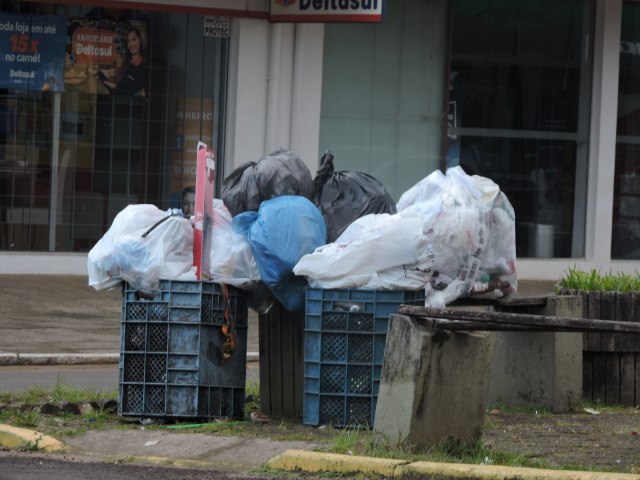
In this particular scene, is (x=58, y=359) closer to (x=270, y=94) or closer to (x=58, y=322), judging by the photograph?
(x=58, y=322)

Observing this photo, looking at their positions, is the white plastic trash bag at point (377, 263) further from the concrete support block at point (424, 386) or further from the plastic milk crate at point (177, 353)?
the concrete support block at point (424, 386)

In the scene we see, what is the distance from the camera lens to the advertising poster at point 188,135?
1905 cm

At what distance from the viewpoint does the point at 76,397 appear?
867cm

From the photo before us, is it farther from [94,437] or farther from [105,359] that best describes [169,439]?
[105,359]

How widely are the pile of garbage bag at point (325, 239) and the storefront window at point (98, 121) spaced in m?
10.5

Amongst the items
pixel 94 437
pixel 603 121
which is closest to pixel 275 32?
pixel 603 121

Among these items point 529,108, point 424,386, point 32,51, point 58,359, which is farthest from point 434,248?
point 529,108

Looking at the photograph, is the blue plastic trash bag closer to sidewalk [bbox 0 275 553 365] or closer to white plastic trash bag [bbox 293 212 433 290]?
white plastic trash bag [bbox 293 212 433 290]

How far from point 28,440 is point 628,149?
1555 centimetres

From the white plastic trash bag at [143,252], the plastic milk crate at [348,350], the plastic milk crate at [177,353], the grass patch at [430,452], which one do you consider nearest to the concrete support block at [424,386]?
the grass patch at [430,452]

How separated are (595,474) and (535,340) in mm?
2929

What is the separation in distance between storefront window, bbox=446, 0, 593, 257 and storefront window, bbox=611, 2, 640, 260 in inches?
22.7

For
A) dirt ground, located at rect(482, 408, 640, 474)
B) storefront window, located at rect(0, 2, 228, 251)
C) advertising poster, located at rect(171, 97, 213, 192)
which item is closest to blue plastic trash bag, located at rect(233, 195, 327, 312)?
dirt ground, located at rect(482, 408, 640, 474)

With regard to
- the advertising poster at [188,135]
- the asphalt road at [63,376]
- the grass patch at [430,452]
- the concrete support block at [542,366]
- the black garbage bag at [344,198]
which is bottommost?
the asphalt road at [63,376]
